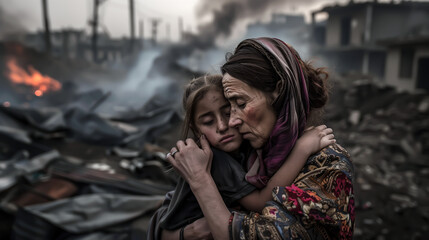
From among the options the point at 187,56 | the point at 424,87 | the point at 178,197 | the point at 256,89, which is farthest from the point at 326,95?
the point at 187,56

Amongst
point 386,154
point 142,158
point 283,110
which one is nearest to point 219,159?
point 283,110

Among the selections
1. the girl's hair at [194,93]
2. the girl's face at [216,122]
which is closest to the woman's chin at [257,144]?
the girl's face at [216,122]

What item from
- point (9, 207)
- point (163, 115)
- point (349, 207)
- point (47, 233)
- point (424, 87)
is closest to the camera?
point (349, 207)

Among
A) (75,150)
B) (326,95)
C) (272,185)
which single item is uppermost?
(326,95)

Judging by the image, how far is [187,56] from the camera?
27906mm

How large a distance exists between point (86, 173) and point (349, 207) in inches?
219

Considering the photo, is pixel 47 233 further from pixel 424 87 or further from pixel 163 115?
pixel 424 87

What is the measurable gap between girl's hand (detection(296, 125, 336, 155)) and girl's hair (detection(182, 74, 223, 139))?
→ 1.90 feet

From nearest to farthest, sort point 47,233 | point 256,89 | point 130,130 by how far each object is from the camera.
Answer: point 256,89 → point 47,233 → point 130,130

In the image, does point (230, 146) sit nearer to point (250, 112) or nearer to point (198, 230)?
point (250, 112)

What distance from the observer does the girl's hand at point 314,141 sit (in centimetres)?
154

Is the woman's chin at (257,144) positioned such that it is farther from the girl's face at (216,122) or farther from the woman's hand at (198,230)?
the woman's hand at (198,230)

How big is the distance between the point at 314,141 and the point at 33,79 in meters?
24.2

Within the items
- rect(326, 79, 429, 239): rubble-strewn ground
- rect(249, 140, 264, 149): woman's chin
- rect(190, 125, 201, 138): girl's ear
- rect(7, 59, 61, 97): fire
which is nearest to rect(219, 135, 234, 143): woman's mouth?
rect(249, 140, 264, 149): woman's chin
